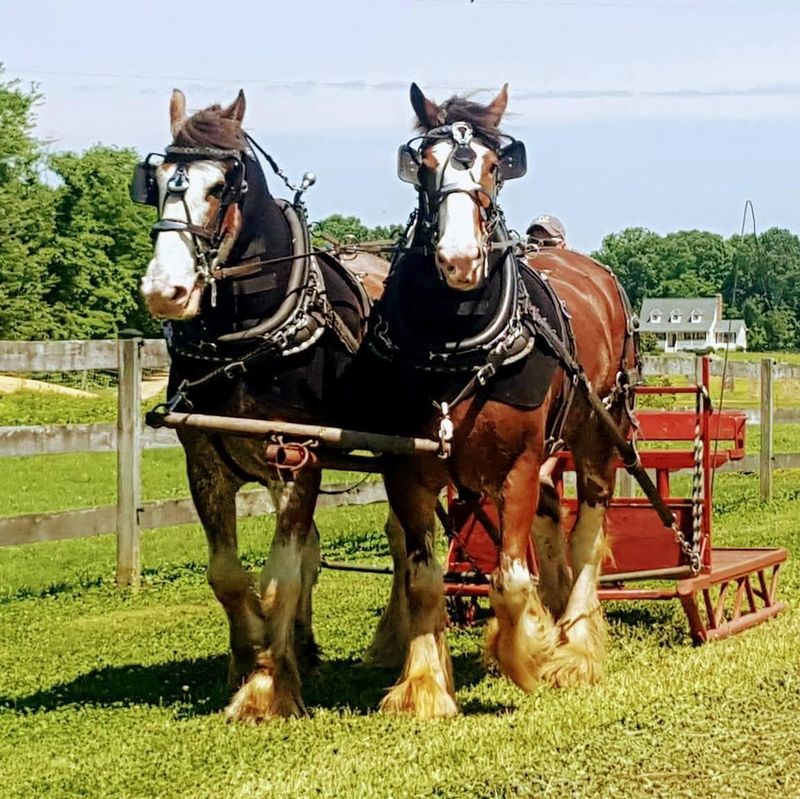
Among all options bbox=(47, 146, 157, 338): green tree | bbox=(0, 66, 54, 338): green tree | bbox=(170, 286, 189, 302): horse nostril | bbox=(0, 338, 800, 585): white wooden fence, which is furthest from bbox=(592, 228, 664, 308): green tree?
bbox=(47, 146, 157, 338): green tree

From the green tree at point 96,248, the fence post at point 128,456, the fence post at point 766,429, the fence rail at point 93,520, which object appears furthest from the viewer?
the green tree at point 96,248

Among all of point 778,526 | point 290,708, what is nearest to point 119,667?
point 290,708

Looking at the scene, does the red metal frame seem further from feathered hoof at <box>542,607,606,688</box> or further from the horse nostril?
the horse nostril

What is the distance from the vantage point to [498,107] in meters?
6.00

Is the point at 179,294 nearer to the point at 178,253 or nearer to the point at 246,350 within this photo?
the point at 178,253

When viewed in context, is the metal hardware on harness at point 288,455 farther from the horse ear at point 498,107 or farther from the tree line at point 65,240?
the tree line at point 65,240

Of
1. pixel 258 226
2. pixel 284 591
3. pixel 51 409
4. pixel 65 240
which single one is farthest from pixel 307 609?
pixel 65 240

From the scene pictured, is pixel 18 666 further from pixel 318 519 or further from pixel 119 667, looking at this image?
pixel 318 519

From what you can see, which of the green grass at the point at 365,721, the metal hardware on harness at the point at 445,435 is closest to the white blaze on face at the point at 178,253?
the metal hardware on harness at the point at 445,435

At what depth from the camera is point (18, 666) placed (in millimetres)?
7527

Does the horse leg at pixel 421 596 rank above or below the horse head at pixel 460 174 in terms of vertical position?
below

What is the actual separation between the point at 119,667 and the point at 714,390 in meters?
A: 13.3

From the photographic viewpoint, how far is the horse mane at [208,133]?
5.84 metres

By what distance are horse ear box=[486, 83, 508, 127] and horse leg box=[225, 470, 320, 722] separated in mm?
1649
